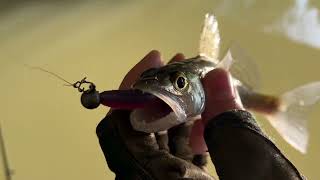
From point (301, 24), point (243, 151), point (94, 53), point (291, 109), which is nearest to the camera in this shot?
point (243, 151)

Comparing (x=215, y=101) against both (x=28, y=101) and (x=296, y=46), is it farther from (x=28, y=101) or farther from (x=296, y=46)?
(x=296, y=46)

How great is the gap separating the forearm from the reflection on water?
967mm

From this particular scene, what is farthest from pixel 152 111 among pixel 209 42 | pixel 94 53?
pixel 94 53

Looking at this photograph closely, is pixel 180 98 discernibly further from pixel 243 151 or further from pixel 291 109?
pixel 291 109

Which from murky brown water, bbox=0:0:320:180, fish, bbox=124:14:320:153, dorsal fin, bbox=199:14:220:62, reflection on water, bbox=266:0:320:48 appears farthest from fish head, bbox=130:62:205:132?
reflection on water, bbox=266:0:320:48

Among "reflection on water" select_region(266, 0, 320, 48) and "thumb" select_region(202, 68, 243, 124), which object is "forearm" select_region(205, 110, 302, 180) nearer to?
"thumb" select_region(202, 68, 243, 124)

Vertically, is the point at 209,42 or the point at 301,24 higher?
the point at 209,42

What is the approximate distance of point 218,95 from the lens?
2.02 feet

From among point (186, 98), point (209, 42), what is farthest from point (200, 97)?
point (209, 42)

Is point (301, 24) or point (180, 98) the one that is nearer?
point (180, 98)

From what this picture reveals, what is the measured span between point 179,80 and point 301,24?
1.06 m

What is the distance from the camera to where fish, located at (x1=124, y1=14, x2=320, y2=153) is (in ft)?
1.99

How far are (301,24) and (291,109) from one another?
2.82 ft

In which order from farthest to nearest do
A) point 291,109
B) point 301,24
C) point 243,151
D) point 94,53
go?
point 301,24 → point 94,53 → point 291,109 → point 243,151
